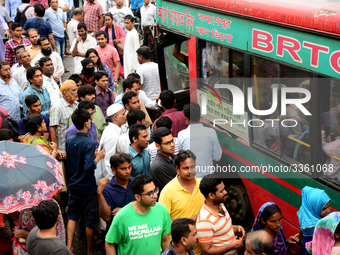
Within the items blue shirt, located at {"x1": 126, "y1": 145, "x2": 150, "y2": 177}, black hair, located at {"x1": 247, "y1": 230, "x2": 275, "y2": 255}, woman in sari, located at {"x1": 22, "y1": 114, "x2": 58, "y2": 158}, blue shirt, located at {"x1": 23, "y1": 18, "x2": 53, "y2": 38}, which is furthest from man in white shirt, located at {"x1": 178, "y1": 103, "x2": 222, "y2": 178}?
blue shirt, located at {"x1": 23, "y1": 18, "x2": 53, "y2": 38}

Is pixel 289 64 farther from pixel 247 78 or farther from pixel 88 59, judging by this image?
pixel 88 59

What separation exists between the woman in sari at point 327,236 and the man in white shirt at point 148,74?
488 centimetres

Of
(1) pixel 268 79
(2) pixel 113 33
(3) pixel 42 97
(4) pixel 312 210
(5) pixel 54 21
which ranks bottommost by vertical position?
(4) pixel 312 210

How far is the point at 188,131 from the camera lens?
537 centimetres

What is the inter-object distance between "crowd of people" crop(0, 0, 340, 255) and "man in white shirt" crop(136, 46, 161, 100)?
0.06 ft

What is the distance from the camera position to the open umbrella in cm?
392

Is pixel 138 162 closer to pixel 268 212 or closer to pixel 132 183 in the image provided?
pixel 132 183

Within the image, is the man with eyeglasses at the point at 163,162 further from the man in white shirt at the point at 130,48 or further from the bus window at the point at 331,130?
the man in white shirt at the point at 130,48

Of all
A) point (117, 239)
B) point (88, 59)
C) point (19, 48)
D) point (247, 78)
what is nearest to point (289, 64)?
point (247, 78)

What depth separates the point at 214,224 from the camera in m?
3.79

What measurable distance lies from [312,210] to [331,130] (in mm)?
772

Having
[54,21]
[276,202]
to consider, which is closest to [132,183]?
[276,202]

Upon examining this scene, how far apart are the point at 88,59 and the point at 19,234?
4037 millimetres

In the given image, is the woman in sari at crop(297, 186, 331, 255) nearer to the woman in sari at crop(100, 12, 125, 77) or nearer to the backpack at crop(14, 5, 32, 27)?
the woman in sari at crop(100, 12, 125, 77)
